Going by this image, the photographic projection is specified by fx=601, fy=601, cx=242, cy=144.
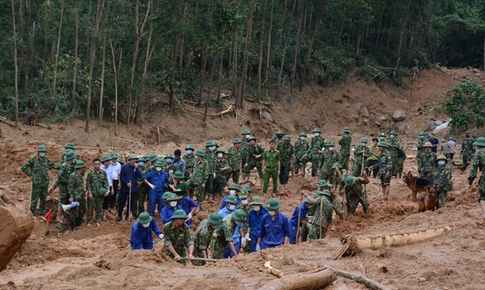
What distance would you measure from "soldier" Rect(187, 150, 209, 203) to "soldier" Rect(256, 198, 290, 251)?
4.90m

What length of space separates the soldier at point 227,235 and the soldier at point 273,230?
1.48ft

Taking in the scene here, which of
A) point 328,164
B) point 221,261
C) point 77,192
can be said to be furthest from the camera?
point 328,164

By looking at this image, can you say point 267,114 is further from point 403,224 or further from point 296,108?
point 403,224

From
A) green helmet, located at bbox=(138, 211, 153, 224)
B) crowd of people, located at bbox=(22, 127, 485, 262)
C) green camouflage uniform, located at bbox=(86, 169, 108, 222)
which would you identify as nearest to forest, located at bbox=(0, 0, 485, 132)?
crowd of people, located at bbox=(22, 127, 485, 262)

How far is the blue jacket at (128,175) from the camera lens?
47.5 ft

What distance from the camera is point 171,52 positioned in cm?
3014

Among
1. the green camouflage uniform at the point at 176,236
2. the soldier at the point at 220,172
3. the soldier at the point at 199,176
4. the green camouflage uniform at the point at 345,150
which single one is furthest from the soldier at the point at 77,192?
the green camouflage uniform at the point at 345,150

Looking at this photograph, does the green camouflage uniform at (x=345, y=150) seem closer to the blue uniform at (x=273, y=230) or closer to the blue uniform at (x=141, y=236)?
the blue uniform at (x=273, y=230)

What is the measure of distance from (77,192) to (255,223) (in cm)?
485

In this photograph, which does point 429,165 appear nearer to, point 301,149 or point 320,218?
point 301,149

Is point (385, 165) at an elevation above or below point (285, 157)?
above

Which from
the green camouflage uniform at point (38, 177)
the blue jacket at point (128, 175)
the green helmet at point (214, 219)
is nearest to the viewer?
the green helmet at point (214, 219)

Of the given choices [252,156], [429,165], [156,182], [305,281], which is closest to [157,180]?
[156,182]

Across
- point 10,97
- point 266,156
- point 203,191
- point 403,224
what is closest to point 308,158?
point 266,156
